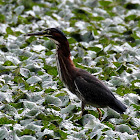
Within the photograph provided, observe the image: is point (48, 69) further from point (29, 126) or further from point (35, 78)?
point (29, 126)

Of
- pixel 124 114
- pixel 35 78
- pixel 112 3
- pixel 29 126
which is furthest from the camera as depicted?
pixel 112 3

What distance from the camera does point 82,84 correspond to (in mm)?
5582

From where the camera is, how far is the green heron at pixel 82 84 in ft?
18.2

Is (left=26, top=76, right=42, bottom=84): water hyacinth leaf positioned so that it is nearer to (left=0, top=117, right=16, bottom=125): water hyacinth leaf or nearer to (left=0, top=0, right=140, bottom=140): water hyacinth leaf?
(left=0, top=0, right=140, bottom=140): water hyacinth leaf

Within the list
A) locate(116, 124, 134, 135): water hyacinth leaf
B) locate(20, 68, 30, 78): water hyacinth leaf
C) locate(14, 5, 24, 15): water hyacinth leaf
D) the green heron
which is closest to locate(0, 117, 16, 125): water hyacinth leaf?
the green heron

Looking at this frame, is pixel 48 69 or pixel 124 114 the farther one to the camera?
pixel 48 69

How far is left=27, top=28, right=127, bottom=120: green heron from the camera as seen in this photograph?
554 centimetres

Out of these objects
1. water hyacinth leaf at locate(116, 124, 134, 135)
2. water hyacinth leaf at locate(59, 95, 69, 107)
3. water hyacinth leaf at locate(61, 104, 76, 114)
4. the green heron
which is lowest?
water hyacinth leaf at locate(59, 95, 69, 107)

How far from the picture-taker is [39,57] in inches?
288

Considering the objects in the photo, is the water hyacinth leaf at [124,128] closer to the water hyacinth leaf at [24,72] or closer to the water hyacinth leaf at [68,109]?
the water hyacinth leaf at [68,109]

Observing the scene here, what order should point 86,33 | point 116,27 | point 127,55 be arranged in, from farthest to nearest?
point 116,27, point 86,33, point 127,55

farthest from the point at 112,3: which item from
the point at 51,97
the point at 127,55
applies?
the point at 51,97

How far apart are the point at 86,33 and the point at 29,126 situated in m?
3.65

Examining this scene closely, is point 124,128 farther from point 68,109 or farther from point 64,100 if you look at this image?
point 64,100
